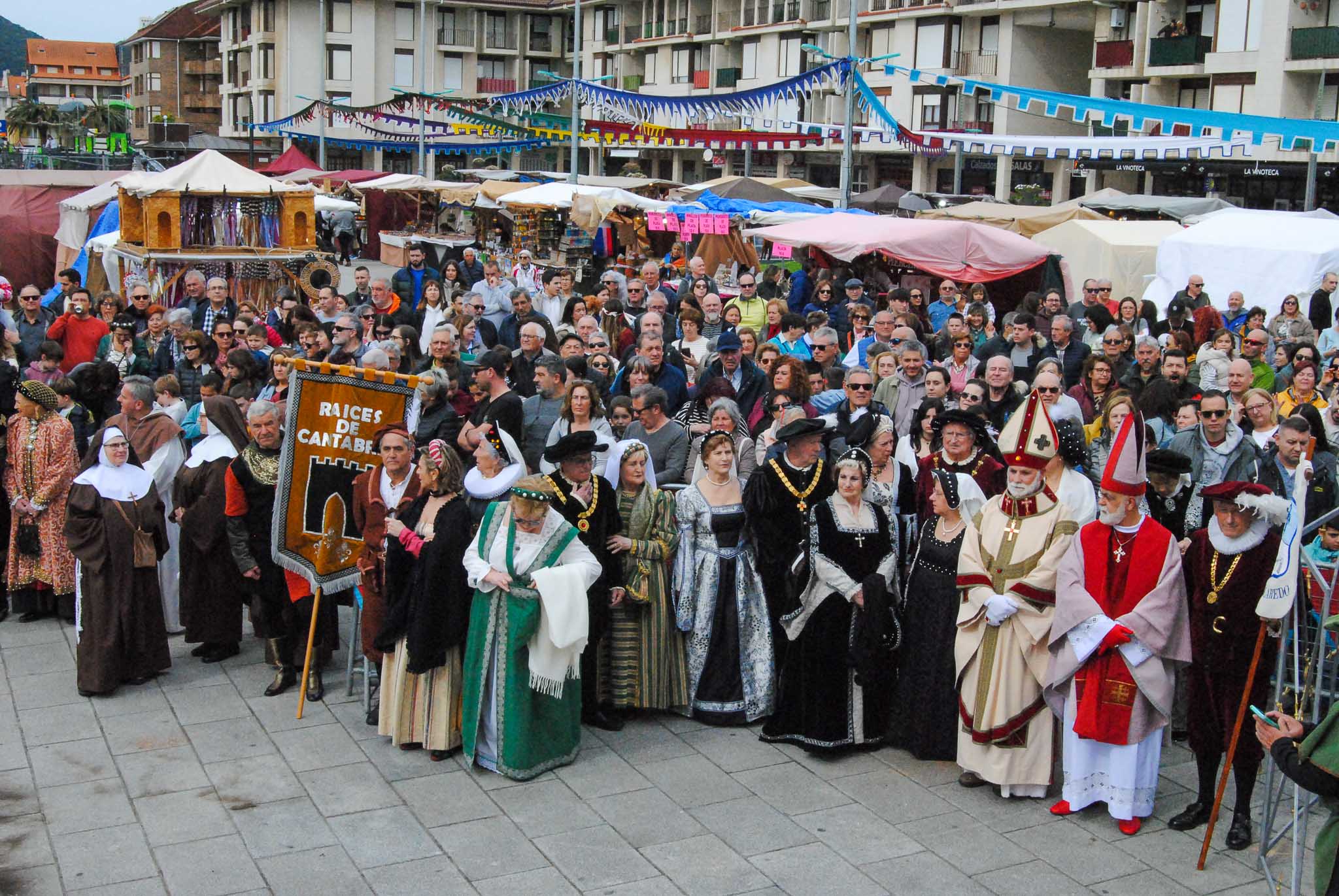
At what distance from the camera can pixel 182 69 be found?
8138 centimetres

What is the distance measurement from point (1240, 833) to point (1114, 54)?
36.4m

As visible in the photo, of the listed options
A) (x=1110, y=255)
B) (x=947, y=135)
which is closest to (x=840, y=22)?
(x=947, y=135)

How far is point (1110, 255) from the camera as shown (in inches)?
715

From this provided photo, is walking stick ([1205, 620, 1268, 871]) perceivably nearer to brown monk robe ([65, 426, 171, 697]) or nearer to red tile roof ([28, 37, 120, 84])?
brown monk robe ([65, 426, 171, 697])

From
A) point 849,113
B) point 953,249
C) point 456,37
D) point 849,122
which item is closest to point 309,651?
point 953,249

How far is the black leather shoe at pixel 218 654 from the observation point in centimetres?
816

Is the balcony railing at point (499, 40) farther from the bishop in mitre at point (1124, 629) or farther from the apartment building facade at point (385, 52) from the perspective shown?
the bishop in mitre at point (1124, 629)

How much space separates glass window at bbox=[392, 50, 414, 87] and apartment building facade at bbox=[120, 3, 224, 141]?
19.5 m

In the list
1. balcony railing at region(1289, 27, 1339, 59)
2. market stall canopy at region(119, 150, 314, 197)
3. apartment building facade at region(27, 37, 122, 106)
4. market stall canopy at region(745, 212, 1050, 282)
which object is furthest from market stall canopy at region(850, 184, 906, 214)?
apartment building facade at region(27, 37, 122, 106)

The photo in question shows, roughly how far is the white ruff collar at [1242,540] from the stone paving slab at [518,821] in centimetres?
124

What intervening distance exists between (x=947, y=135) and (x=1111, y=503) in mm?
16895

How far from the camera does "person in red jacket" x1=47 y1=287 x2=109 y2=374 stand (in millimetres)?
11734

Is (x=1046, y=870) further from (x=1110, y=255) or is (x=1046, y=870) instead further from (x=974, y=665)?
(x=1110, y=255)

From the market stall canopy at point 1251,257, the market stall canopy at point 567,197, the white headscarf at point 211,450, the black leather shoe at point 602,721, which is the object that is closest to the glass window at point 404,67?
the market stall canopy at point 567,197
